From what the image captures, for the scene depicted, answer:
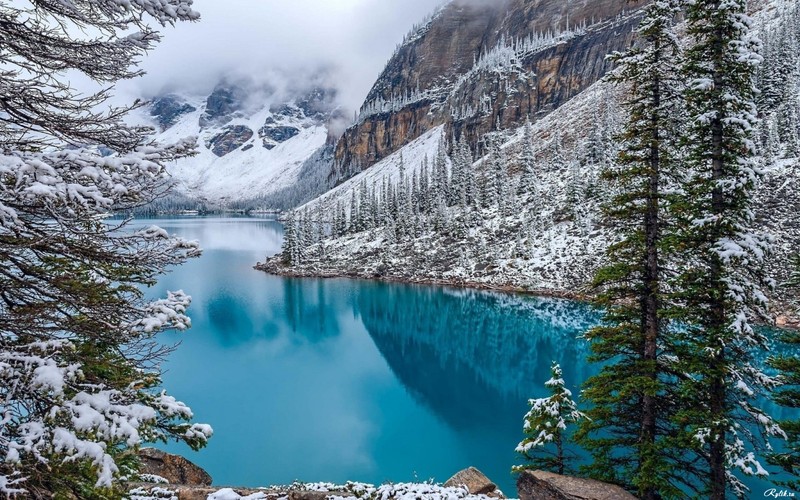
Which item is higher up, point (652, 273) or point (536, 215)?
point (536, 215)

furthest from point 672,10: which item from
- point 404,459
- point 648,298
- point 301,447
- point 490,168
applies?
point 490,168

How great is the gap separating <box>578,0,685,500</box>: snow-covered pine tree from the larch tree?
1032 cm

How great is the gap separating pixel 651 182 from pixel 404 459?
1798 cm

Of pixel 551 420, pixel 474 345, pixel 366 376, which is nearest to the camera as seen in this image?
pixel 551 420

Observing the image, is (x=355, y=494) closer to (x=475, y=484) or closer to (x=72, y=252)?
(x=475, y=484)

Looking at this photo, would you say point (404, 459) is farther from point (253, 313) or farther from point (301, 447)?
point (253, 313)

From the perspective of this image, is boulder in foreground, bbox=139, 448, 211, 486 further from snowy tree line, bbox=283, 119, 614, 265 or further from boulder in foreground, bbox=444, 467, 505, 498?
snowy tree line, bbox=283, 119, 614, 265

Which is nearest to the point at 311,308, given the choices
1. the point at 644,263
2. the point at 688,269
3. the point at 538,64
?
the point at 644,263

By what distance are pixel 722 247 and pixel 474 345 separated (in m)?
32.9

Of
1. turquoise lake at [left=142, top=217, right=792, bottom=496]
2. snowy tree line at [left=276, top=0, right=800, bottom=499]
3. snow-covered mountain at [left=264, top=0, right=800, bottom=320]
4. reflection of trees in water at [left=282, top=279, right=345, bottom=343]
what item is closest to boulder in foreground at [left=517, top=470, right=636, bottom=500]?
snowy tree line at [left=276, top=0, right=800, bottom=499]

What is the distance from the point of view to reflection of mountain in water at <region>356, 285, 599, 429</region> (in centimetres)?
2920

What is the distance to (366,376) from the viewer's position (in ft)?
113

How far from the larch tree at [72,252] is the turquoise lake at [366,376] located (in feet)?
12.9

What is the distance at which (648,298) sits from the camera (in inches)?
433
